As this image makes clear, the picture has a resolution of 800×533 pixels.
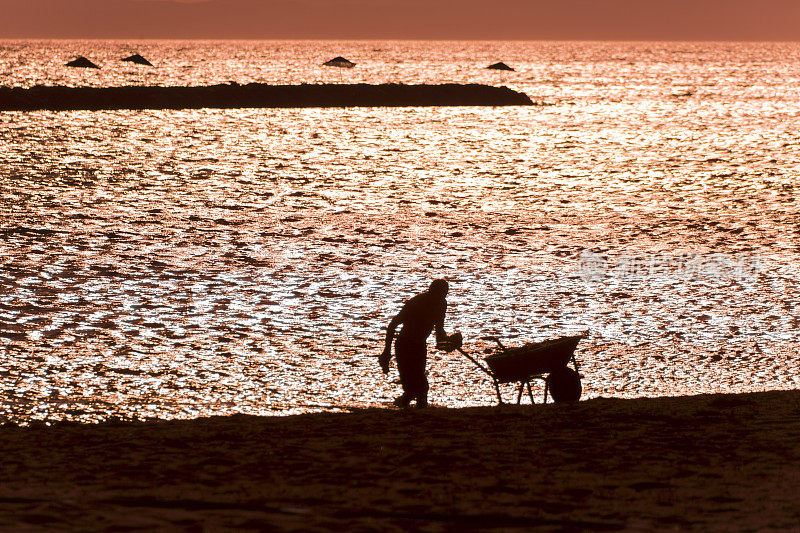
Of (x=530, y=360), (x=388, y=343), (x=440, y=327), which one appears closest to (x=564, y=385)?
(x=530, y=360)

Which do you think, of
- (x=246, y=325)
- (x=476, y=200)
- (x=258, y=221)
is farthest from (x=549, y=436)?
(x=476, y=200)

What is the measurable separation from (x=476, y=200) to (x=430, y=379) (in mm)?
19906

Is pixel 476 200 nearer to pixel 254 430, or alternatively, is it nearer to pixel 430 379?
pixel 430 379

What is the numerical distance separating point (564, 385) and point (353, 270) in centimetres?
948

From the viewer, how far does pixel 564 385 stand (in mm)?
11164

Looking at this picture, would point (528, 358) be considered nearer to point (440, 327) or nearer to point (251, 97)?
point (440, 327)

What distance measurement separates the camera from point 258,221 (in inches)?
1068

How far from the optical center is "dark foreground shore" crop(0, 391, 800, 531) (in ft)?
22.9

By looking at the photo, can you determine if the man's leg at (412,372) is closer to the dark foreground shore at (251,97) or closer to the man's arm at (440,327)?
the man's arm at (440,327)

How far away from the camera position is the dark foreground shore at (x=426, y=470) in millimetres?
6992

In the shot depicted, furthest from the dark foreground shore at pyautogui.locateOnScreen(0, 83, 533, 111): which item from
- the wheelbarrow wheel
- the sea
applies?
the wheelbarrow wheel

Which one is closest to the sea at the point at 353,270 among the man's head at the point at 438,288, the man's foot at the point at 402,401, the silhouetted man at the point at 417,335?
the man's foot at the point at 402,401

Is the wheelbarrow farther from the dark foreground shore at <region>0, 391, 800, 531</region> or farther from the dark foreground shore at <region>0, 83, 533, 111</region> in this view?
the dark foreground shore at <region>0, 83, 533, 111</region>

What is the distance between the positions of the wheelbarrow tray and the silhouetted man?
0.68 metres
